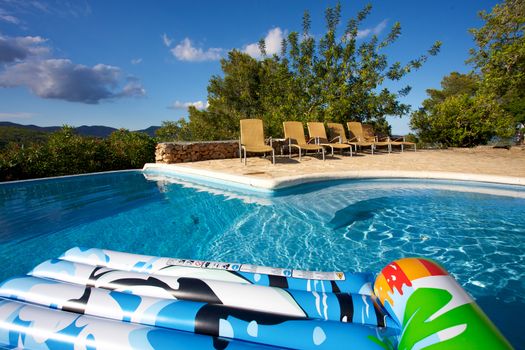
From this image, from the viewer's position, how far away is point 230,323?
1.27m

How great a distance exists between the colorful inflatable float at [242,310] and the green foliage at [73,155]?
8.52m

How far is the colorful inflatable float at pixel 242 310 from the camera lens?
1039 millimetres

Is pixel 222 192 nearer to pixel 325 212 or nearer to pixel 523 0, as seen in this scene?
pixel 325 212

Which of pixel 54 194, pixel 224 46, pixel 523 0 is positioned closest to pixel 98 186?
pixel 54 194

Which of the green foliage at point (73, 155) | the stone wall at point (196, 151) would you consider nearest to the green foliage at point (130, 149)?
the green foliage at point (73, 155)

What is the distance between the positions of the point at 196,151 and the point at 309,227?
22.4 feet

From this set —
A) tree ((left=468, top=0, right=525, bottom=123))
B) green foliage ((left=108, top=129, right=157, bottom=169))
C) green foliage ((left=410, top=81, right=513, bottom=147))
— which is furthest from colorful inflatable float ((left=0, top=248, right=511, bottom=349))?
tree ((left=468, top=0, right=525, bottom=123))

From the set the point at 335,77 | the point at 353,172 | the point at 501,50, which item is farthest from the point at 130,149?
the point at 501,50

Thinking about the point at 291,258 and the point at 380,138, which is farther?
the point at 380,138

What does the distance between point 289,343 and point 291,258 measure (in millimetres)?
1875

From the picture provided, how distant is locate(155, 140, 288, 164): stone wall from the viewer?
935 cm

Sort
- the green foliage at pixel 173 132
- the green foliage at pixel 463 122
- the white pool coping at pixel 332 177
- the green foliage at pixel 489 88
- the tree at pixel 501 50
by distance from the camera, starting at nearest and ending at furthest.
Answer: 1. the white pool coping at pixel 332 177
2. the tree at pixel 501 50
3. the green foliage at pixel 489 88
4. the green foliage at pixel 463 122
5. the green foliage at pixel 173 132

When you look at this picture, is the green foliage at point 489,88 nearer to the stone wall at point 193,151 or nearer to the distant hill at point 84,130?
the stone wall at point 193,151

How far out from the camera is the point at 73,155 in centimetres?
879
